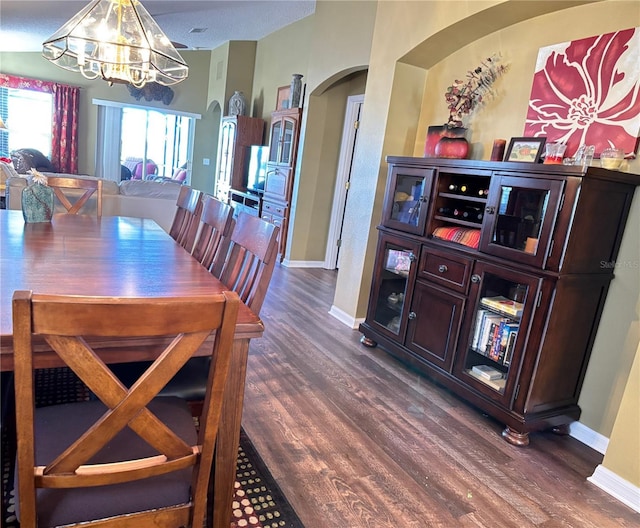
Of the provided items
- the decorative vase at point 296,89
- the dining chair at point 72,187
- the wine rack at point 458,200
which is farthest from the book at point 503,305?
the decorative vase at point 296,89

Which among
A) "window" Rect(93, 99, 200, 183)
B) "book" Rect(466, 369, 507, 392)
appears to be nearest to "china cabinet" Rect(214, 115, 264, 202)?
"window" Rect(93, 99, 200, 183)

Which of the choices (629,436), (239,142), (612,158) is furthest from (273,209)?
(629,436)

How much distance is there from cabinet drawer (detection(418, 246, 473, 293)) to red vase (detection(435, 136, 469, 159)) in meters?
0.61

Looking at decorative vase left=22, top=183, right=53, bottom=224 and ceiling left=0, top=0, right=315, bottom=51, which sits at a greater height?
ceiling left=0, top=0, right=315, bottom=51

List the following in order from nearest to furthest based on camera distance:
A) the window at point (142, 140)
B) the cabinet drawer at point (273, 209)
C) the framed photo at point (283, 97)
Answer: the cabinet drawer at point (273, 209) → the framed photo at point (283, 97) → the window at point (142, 140)

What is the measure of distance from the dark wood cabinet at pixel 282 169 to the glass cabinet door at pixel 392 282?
2.57 metres

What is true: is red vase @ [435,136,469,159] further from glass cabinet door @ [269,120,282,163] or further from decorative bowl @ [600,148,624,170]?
glass cabinet door @ [269,120,282,163]

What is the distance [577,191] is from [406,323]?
4.20ft

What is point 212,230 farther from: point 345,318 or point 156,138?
point 156,138

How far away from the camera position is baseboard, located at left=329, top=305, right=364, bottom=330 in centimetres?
354

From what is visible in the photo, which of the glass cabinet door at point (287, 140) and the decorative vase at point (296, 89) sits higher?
the decorative vase at point (296, 89)

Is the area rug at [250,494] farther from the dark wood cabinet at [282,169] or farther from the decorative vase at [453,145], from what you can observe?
the dark wood cabinet at [282,169]

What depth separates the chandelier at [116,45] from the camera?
6.48 ft

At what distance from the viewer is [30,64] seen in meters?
7.88
